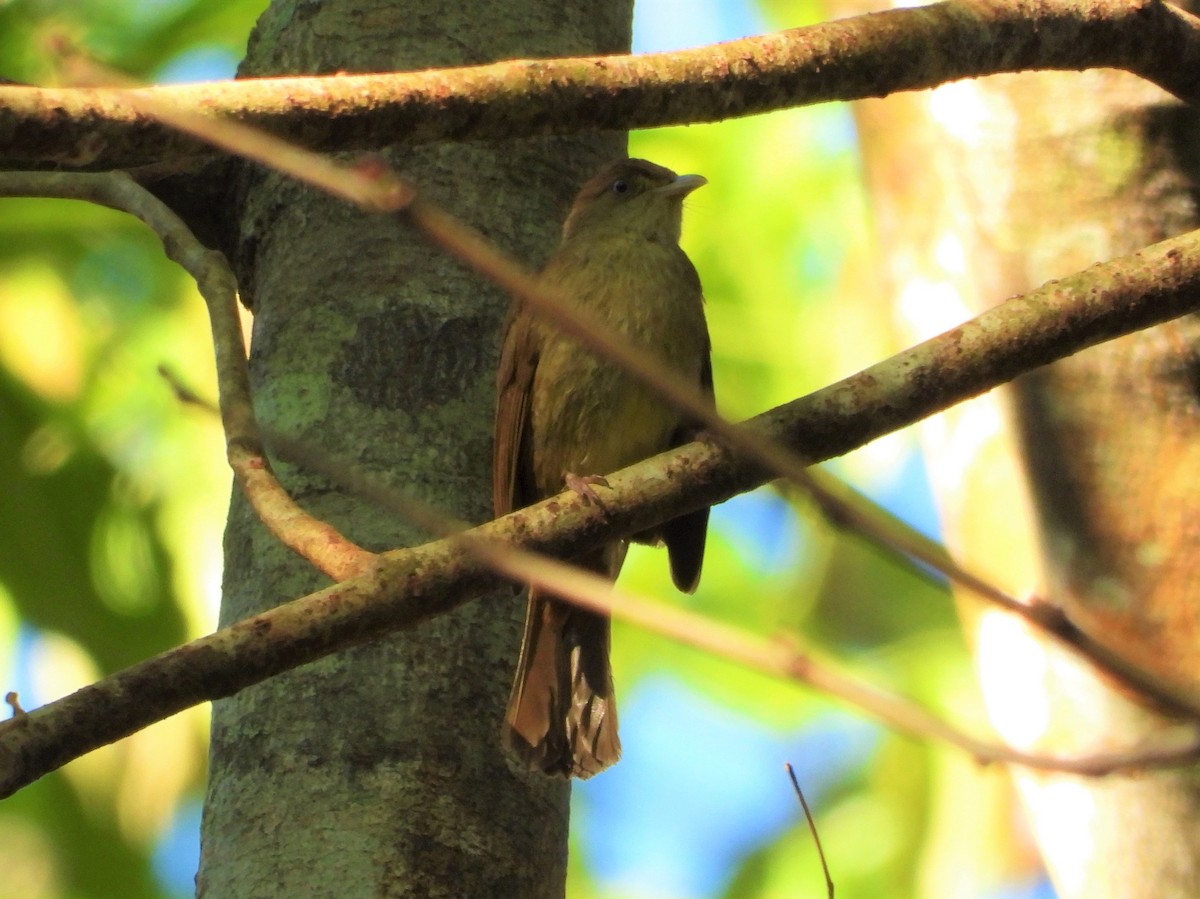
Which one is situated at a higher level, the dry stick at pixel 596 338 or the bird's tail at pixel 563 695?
the bird's tail at pixel 563 695

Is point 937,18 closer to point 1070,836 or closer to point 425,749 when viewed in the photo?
point 425,749

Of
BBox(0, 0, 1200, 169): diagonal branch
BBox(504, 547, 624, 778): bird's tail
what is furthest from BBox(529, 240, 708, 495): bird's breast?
BBox(0, 0, 1200, 169): diagonal branch

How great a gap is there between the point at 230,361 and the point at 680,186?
1.94 meters

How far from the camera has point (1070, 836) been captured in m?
3.42

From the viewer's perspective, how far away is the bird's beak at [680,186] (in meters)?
4.52

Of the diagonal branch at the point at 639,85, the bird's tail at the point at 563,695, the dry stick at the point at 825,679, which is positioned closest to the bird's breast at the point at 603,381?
the bird's tail at the point at 563,695

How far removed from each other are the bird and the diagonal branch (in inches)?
41.2

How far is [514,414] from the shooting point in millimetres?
3623

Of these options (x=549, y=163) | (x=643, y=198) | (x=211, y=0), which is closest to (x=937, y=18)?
(x=549, y=163)

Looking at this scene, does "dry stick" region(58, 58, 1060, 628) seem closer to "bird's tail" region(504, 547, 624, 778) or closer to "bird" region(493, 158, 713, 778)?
"bird's tail" region(504, 547, 624, 778)

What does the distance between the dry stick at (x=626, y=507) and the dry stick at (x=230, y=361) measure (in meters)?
0.12

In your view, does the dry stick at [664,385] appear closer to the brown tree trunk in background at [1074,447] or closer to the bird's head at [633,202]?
the brown tree trunk in background at [1074,447]

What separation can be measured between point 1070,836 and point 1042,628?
8.16 ft

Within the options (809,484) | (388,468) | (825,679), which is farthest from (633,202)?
(825,679)
